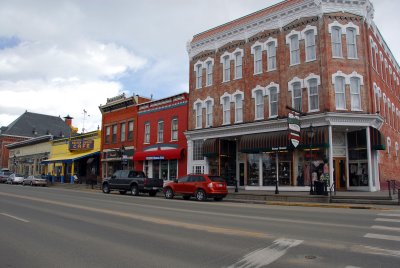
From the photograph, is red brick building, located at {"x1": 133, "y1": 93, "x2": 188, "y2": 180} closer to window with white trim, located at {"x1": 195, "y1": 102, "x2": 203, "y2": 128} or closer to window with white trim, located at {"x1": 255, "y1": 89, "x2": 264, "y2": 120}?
window with white trim, located at {"x1": 195, "y1": 102, "x2": 203, "y2": 128}

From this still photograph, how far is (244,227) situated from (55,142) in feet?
159

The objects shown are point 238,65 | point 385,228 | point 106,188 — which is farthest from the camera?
point 238,65

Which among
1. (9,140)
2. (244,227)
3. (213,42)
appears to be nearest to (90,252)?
(244,227)

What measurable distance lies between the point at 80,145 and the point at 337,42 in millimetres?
34146

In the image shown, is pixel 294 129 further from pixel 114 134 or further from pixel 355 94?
pixel 114 134

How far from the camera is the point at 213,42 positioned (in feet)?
102

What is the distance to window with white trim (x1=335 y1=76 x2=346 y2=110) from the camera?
76.9 ft

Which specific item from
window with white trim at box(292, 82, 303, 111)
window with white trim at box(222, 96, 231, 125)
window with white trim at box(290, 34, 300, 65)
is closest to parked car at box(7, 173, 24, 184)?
window with white trim at box(222, 96, 231, 125)

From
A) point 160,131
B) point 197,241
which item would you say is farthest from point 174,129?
point 197,241

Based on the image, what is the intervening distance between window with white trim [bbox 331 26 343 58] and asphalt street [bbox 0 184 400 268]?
14.9 meters

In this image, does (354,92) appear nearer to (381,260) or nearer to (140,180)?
(140,180)

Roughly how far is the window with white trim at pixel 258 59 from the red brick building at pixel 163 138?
7.48 meters

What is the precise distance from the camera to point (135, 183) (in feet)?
86.1

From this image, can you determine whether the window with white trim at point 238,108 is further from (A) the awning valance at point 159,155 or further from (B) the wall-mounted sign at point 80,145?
(B) the wall-mounted sign at point 80,145
